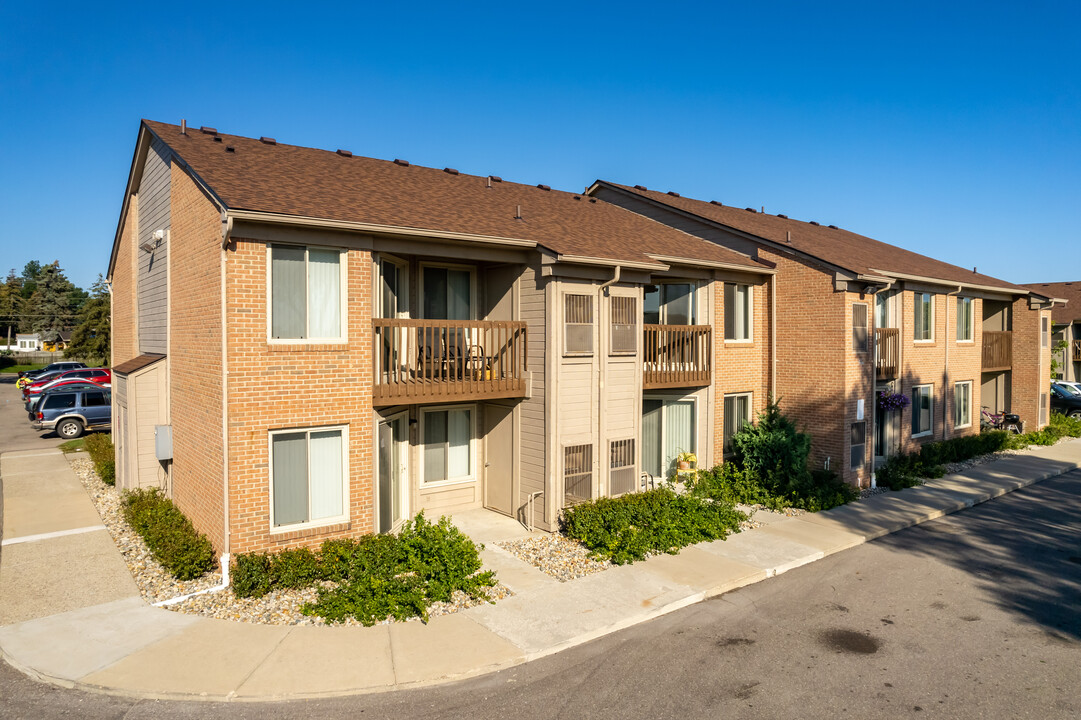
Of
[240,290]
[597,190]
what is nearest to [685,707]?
[240,290]

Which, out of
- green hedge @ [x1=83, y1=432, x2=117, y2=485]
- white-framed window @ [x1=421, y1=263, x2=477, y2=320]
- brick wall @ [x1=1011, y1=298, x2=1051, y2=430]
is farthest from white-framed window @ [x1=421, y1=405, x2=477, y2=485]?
brick wall @ [x1=1011, y1=298, x2=1051, y2=430]

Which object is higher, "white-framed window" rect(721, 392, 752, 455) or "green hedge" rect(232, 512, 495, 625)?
"white-framed window" rect(721, 392, 752, 455)

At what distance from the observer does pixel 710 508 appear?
13680 mm

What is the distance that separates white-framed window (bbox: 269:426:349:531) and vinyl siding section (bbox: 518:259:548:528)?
12.5ft

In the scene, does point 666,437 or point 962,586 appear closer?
point 962,586

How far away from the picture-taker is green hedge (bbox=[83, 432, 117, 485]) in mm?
16391

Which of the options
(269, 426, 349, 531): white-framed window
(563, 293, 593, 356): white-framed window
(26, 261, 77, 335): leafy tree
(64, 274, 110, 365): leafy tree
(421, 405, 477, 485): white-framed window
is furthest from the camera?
(26, 261, 77, 335): leafy tree

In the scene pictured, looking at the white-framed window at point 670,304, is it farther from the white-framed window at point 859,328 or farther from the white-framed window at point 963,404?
the white-framed window at point 963,404

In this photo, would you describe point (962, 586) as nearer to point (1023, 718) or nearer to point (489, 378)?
point (1023, 718)

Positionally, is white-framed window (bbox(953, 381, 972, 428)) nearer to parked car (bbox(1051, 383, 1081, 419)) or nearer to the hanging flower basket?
the hanging flower basket

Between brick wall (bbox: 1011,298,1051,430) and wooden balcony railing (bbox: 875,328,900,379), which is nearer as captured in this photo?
wooden balcony railing (bbox: 875,328,900,379)

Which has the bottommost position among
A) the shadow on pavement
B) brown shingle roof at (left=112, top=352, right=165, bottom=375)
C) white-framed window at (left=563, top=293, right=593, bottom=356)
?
the shadow on pavement

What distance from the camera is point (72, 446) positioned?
2173cm

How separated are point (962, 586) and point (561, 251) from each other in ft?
28.8
